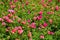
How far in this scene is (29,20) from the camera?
5465 mm

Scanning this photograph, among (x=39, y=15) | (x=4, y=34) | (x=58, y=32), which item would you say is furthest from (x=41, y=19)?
(x=4, y=34)

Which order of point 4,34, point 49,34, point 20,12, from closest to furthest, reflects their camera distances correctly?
point 4,34 → point 49,34 → point 20,12

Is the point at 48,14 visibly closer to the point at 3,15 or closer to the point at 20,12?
the point at 20,12

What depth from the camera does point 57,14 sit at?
5.98 metres

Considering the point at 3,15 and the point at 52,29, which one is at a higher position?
the point at 3,15

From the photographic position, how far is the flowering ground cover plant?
16.4ft

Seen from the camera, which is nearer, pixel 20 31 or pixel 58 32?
pixel 20 31

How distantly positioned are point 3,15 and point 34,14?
31.6 inches

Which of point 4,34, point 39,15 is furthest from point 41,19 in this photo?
point 4,34

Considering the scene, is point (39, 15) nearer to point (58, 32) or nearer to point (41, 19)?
point (41, 19)

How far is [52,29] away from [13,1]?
1246mm

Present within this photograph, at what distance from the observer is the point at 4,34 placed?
194 inches

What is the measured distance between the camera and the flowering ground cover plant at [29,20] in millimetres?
4988

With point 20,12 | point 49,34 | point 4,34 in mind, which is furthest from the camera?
point 20,12
